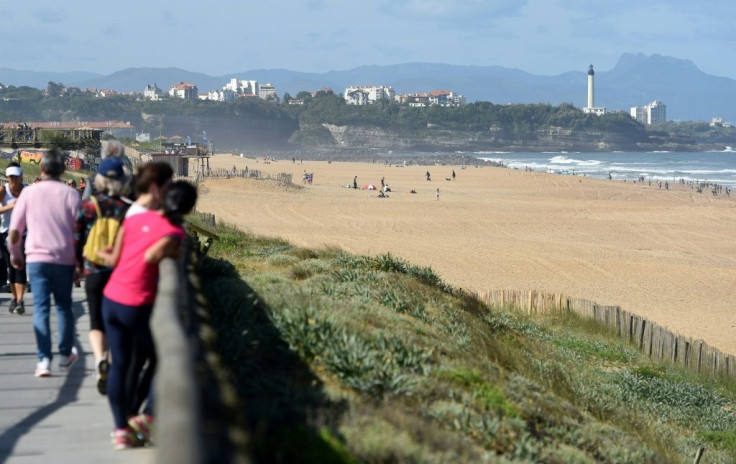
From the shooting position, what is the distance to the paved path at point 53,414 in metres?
5.25

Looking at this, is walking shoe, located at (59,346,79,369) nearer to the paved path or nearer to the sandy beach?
the paved path

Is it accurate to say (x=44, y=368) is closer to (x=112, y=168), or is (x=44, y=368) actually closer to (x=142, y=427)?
(x=112, y=168)

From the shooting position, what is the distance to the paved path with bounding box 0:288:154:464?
525 cm

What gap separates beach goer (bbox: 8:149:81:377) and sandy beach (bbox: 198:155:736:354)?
15.4 meters

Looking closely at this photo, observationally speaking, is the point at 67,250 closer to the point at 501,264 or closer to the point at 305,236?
the point at 501,264

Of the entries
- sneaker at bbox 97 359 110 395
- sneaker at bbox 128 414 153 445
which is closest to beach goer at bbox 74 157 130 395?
sneaker at bbox 97 359 110 395

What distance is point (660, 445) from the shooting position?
28.2 feet

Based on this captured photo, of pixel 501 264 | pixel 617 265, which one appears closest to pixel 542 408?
pixel 501 264

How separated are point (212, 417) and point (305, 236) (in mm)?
30168

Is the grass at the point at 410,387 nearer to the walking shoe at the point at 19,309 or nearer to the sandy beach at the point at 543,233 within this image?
the walking shoe at the point at 19,309

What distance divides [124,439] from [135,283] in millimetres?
830

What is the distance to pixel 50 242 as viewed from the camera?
21.5 ft

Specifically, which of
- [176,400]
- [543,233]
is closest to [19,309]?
[176,400]

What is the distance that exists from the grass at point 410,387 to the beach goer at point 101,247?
752 millimetres
